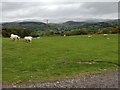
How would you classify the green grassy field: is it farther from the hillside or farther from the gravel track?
the hillside

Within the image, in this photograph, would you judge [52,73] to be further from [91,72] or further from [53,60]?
[53,60]

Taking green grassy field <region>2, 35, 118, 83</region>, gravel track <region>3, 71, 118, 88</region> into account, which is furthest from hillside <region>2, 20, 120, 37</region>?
gravel track <region>3, 71, 118, 88</region>

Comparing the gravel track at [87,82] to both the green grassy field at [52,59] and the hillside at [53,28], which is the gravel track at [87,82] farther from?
the hillside at [53,28]

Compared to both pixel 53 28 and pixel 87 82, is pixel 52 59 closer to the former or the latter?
pixel 87 82

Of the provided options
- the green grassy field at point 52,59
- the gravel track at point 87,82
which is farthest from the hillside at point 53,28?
the gravel track at point 87,82

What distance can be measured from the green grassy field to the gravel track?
115 centimetres

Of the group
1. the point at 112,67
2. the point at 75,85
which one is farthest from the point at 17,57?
the point at 75,85

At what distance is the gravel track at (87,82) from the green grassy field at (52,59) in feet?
3.77

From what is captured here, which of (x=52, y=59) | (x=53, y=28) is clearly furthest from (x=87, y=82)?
(x=53, y=28)

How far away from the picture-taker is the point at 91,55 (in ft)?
98.7

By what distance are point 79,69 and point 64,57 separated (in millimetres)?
4616

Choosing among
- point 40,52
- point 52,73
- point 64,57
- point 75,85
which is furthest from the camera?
point 40,52

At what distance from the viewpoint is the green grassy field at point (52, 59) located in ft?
71.8

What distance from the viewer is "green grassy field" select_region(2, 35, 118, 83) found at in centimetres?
2189
